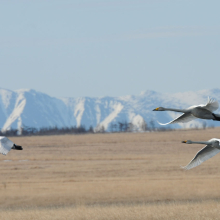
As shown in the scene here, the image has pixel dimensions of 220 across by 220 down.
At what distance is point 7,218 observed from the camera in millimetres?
44531

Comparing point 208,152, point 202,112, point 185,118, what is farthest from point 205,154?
point 202,112

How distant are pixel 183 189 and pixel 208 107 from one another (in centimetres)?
5352

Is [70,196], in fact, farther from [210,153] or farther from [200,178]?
[210,153]

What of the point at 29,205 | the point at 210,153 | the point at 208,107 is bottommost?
the point at 29,205

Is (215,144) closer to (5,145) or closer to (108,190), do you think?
(5,145)

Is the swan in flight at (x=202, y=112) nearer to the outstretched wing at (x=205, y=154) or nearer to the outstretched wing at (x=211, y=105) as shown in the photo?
the outstretched wing at (x=211, y=105)

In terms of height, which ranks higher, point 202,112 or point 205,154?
point 202,112

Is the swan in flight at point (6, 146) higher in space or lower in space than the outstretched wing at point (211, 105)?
lower

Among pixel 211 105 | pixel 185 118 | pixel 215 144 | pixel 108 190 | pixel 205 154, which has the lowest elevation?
pixel 108 190

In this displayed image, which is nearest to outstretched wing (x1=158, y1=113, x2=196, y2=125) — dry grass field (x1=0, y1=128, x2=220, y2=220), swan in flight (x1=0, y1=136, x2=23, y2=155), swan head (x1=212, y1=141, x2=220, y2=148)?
swan head (x1=212, y1=141, x2=220, y2=148)

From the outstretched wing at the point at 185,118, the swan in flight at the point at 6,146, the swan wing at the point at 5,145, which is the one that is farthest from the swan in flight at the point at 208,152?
the swan wing at the point at 5,145

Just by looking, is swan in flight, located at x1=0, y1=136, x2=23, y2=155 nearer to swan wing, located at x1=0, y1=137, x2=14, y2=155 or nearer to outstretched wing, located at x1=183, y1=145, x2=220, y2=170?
swan wing, located at x1=0, y1=137, x2=14, y2=155

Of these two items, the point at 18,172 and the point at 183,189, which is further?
the point at 18,172

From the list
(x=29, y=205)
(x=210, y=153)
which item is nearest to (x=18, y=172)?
(x=29, y=205)
